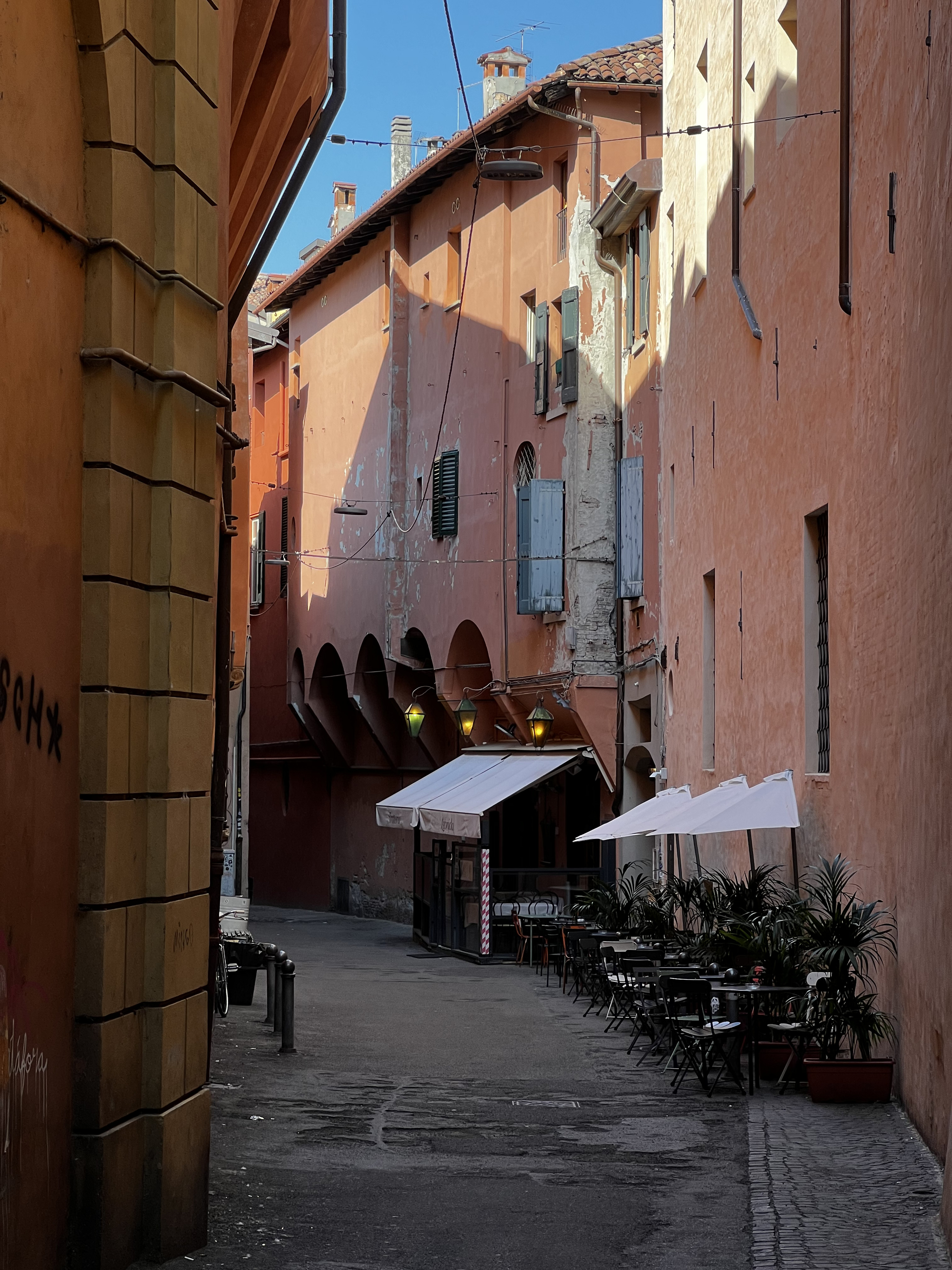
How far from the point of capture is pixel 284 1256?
7.21 m

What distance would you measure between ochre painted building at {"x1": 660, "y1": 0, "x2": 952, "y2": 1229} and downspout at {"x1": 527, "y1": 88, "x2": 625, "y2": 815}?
211 cm

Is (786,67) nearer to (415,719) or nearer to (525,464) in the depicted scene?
(525,464)

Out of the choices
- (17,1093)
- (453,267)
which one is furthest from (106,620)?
(453,267)

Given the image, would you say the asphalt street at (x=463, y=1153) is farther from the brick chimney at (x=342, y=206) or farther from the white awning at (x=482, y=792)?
the brick chimney at (x=342, y=206)

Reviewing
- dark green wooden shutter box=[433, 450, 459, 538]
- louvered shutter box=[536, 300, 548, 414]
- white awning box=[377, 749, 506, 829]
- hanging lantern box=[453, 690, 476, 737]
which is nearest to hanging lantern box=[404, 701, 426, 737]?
white awning box=[377, 749, 506, 829]

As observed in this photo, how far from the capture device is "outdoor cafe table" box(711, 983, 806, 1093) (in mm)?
11516

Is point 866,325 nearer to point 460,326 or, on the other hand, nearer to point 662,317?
point 662,317

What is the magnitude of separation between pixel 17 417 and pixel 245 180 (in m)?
7.07

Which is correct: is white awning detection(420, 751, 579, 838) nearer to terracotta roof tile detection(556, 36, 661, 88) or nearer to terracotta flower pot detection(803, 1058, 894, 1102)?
terracotta roof tile detection(556, 36, 661, 88)

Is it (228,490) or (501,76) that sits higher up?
(501,76)

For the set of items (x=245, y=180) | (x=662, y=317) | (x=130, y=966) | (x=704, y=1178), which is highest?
(x=662, y=317)

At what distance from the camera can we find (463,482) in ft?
Result: 93.3

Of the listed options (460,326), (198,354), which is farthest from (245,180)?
(460,326)

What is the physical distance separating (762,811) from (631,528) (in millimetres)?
10485
